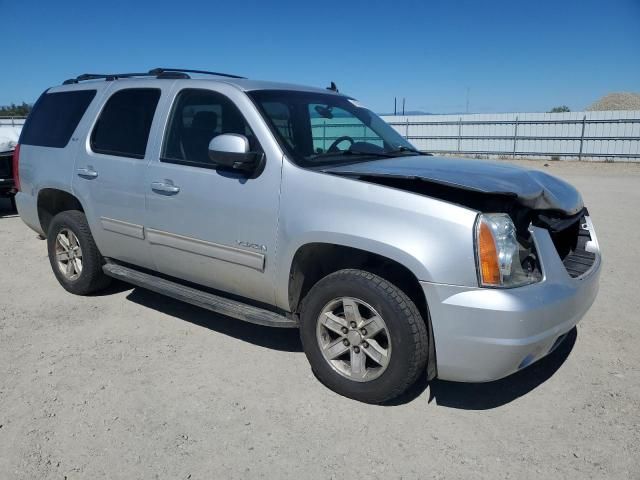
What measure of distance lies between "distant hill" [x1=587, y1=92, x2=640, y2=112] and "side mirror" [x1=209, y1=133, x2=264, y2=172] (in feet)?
150

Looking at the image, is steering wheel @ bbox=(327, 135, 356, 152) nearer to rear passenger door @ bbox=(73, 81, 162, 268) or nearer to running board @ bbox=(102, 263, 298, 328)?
running board @ bbox=(102, 263, 298, 328)

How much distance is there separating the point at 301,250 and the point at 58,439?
1713mm

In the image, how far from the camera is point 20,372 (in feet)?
11.7

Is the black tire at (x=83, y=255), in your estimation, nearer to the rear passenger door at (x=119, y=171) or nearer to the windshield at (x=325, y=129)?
the rear passenger door at (x=119, y=171)

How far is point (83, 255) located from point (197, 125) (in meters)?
1.85

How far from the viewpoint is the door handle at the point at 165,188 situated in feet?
12.5

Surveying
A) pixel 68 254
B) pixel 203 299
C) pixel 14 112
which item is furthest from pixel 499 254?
pixel 14 112

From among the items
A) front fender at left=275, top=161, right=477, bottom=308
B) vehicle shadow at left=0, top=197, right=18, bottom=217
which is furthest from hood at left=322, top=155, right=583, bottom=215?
vehicle shadow at left=0, top=197, right=18, bottom=217

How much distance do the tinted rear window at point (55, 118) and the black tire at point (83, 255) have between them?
69 cm

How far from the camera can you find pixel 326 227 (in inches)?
122

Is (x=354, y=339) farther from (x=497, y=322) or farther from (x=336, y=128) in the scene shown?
(x=336, y=128)

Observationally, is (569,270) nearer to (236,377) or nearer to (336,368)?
(336,368)

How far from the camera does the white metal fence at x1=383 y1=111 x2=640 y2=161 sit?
22.5 metres

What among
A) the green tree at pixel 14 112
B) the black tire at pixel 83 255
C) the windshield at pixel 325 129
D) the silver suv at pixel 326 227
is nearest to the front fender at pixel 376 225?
the silver suv at pixel 326 227
